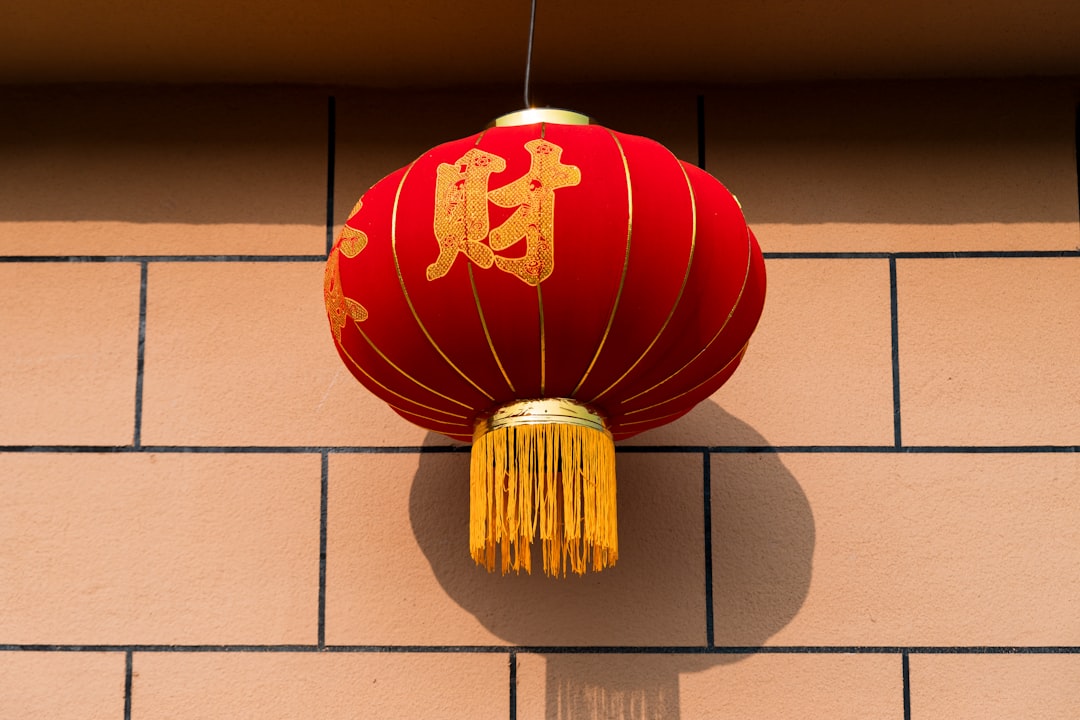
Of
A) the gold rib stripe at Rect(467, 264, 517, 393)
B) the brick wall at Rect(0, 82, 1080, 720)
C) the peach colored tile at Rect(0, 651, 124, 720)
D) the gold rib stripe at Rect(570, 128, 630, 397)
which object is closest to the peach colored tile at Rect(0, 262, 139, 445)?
the brick wall at Rect(0, 82, 1080, 720)

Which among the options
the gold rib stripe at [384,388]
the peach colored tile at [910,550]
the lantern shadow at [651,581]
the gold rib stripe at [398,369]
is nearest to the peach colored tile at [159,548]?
the lantern shadow at [651,581]

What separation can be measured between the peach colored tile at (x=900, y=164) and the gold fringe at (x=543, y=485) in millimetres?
933

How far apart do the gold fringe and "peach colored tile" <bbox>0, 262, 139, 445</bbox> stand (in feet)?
3.28

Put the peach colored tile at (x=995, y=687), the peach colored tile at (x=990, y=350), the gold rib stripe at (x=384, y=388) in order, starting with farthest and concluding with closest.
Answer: the peach colored tile at (x=990, y=350)
the peach colored tile at (x=995, y=687)
the gold rib stripe at (x=384, y=388)

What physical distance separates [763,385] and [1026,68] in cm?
96

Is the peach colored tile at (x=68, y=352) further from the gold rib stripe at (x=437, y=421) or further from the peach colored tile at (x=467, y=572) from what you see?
the gold rib stripe at (x=437, y=421)

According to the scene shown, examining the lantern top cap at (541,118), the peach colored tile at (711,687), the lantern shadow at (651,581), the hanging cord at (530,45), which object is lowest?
the peach colored tile at (711,687)

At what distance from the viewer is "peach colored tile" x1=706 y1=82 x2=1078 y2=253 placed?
3.30m

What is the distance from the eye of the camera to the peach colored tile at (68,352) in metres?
3.22

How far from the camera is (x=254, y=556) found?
10.3 feet

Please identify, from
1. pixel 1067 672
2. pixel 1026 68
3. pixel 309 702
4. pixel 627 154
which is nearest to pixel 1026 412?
pixel 1067 672

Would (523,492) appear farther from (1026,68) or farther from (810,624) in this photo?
(1026,68)

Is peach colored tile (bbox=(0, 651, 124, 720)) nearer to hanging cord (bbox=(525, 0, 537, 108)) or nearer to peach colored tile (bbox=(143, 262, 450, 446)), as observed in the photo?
peach colored tile (bbox=(143, 262, 450, 446))

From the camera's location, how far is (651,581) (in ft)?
10.3
